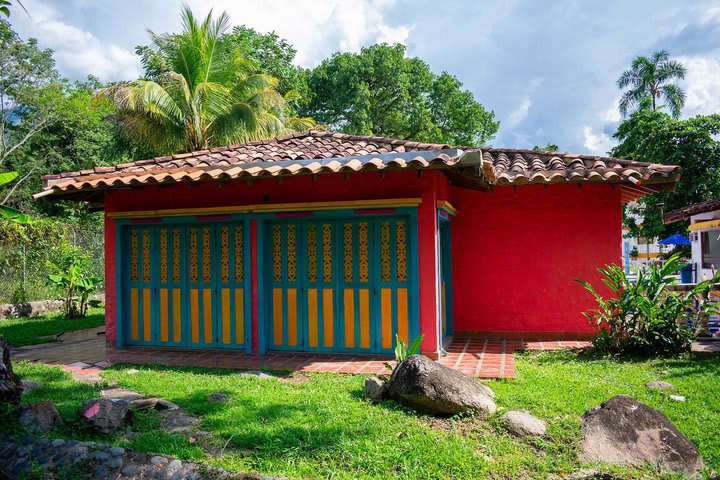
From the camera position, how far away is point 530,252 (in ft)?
29.6

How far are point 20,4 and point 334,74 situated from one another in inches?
947

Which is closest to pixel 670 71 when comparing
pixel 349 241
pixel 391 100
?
pixel 391 100

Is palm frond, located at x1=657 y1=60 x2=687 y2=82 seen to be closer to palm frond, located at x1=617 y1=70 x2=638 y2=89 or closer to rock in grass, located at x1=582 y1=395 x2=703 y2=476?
palm frond, located at x1=617 y1=70 x2=638 y2=89

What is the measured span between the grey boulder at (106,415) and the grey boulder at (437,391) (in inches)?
96.8

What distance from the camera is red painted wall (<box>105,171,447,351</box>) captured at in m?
7.20

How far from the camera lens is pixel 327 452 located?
4008 mm

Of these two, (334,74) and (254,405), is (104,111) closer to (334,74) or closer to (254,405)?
(334,74)

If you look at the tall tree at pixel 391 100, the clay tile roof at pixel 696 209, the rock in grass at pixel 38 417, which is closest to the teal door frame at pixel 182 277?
the rock in grass at pixel 38 417

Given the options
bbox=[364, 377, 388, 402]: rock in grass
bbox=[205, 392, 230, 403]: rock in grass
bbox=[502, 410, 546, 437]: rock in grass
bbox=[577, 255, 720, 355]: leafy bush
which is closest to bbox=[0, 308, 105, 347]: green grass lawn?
bbox=[205, 392, 230, 403]: rock in grass

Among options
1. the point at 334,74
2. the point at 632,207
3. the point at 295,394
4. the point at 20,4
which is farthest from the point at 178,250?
the point at 632,207

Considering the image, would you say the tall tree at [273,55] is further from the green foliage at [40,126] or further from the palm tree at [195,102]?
the palm tree at [195,102]

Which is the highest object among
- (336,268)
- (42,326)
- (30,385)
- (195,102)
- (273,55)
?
(273,55)

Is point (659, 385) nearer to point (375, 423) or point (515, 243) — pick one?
point (375, 423)

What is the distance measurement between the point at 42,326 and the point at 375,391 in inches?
376
